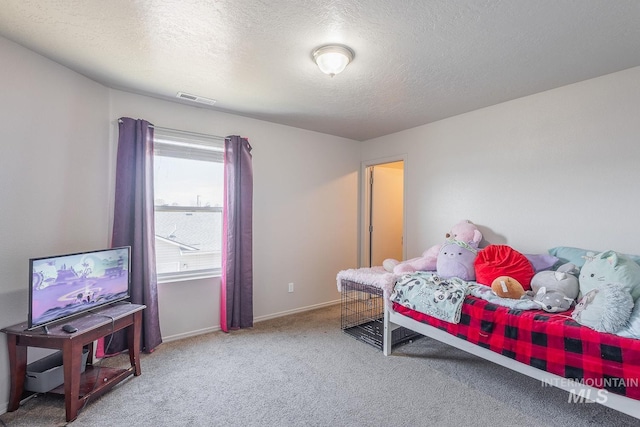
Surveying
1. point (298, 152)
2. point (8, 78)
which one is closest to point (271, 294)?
point (298, 152)

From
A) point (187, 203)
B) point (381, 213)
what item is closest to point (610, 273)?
point (381, 213)

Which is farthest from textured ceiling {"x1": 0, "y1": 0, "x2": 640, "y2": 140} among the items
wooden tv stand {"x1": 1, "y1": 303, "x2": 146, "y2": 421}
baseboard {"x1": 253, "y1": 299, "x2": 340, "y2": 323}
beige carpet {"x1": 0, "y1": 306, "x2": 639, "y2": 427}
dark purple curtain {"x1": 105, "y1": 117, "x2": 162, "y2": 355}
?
baseboard {"x1": 253, "y1": 299, "x2": 340, "y2": 323}

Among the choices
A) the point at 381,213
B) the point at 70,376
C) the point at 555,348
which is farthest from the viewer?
the point at 381,213

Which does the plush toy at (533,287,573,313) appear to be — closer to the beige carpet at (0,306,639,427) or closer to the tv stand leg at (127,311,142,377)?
the beige carpet at (0,306,639,427)

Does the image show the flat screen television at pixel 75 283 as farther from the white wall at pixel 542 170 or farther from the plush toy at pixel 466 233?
the white wall at pixel 542 170

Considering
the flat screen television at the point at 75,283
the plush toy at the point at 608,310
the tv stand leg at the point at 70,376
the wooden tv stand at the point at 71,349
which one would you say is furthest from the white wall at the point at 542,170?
the tv stand leg at the point at 70,376

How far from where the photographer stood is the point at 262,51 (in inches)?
82.7

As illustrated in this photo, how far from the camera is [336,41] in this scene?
1.98 metres

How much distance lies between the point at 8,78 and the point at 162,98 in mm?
1169

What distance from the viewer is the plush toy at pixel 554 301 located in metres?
2.00

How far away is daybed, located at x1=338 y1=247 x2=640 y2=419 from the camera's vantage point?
1540 mm

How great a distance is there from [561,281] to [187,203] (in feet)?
11.3

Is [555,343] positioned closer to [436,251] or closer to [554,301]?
[554,301]

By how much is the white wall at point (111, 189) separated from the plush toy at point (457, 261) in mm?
1825
